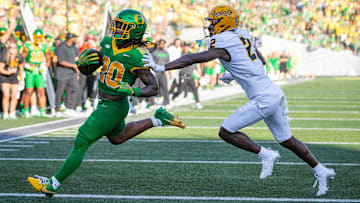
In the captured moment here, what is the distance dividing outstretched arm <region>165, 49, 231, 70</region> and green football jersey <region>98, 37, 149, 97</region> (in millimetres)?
282

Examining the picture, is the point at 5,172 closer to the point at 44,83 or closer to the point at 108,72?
the point at 108,72

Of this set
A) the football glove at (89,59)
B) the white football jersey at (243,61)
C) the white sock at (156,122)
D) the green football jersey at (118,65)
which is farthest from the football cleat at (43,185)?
the white football jersey at (243,61)

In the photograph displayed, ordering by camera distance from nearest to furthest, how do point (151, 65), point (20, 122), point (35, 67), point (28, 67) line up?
point (151, 65), point (20, 122), point (28, 67), point (35, 67)

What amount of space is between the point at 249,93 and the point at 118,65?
3.94ft

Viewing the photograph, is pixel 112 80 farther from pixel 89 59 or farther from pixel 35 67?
pixel 35 67

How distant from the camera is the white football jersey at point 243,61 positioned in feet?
16.4

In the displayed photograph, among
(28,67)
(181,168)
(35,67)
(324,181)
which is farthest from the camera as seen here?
(35,67)

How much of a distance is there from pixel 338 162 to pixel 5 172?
3.75 meters

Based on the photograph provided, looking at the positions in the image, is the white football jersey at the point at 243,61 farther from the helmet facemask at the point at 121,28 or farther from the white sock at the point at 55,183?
the white sock at the point at 55,183

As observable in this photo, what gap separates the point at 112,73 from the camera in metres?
4.86

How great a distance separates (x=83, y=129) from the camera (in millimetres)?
4770

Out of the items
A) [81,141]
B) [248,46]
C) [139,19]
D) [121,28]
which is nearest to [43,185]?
[81,141]

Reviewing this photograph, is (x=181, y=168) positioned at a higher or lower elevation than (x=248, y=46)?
lower

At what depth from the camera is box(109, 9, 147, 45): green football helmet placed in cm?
484
